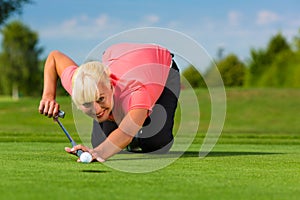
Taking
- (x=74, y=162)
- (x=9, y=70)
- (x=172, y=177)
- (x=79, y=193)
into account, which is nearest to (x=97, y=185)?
(x=79, y=193)

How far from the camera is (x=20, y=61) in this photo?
9644 cm

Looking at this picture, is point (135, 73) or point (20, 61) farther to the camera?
point (20, 61)

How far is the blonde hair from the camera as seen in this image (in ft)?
18.6

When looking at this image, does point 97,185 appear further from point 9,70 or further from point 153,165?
point 9,70

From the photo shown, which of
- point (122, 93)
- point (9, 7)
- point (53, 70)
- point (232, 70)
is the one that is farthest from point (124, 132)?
point (232, 70)

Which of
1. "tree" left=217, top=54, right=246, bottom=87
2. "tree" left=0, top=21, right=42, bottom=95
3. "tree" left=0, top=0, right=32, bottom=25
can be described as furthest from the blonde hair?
"tree" left=0, top=21, right=42, bottom=95

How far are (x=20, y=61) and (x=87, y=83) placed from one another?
9250 centimetres

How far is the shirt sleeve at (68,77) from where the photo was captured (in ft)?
21.7

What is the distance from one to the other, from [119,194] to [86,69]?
1.65 metres

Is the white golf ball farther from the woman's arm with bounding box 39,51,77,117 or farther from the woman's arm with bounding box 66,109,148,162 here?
the woman's arm with bounding box 39,51,77,117

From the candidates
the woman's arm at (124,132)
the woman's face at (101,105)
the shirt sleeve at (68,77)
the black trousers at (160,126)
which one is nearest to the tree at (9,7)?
the black trousers at (160,126)

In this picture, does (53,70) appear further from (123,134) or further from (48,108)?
(123,134)

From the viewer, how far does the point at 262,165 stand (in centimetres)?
680

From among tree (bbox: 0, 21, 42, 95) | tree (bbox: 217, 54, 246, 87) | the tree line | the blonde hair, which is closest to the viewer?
the blonde hair
